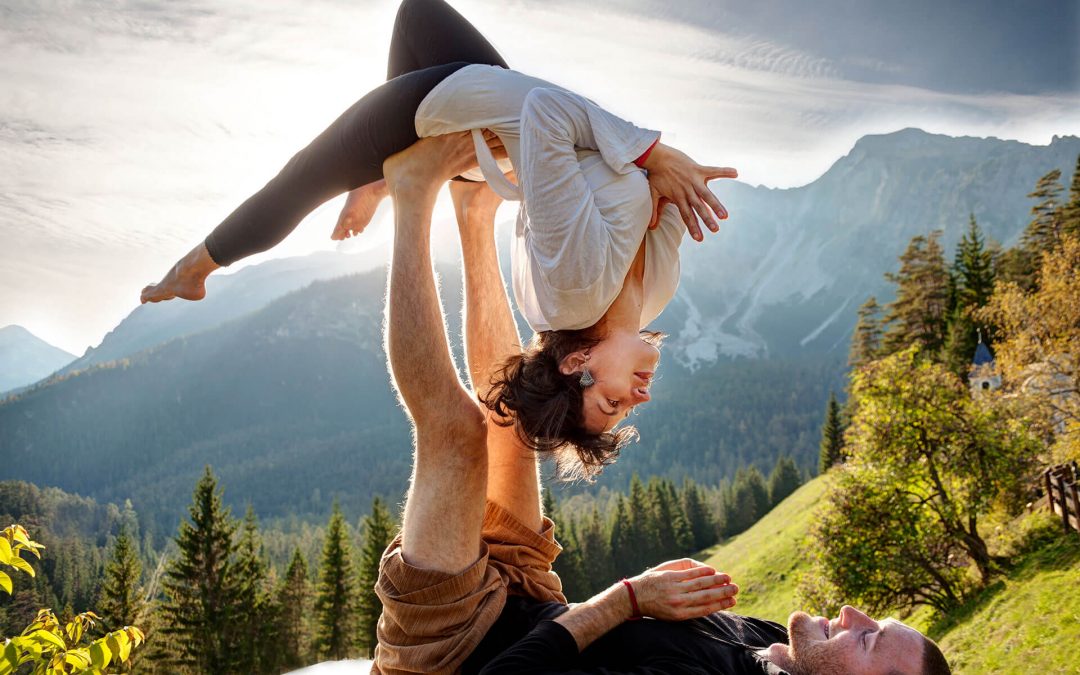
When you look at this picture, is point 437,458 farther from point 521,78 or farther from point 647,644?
point 521,78

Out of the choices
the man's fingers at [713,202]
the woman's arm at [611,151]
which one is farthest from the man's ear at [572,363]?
the man's fingers at [713,202]

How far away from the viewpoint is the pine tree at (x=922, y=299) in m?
45.7

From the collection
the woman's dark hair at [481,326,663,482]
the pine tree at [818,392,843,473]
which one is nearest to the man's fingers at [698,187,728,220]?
the woman's dark hair at [481,326,663,482]

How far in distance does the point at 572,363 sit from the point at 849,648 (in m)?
1.44

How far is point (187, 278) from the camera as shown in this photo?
Result: 3660mm

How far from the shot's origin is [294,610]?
4012 cm

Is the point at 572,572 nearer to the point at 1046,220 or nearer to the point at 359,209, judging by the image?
the point at 1046,220

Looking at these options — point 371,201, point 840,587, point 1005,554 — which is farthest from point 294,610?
point 371,201

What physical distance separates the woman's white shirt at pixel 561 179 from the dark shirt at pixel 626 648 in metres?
1.17

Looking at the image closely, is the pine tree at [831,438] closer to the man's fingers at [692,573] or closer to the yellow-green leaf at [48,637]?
the man's fingers at [692,573]

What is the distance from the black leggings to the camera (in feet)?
10.3

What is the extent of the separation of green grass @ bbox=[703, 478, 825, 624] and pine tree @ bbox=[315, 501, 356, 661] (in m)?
19.0

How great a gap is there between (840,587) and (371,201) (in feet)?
59.0

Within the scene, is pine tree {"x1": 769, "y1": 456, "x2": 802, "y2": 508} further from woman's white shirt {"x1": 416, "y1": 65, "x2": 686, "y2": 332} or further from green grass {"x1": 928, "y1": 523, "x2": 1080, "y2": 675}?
woman's white shirt {"x1": 416, "y1": 65, "x2": 686, "y2": 332}
